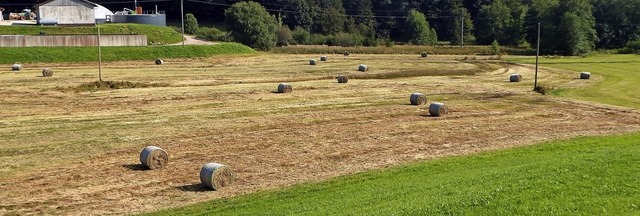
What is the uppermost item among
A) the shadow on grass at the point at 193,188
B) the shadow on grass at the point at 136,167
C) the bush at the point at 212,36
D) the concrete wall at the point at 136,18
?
the concrete wall at the point at 136,18

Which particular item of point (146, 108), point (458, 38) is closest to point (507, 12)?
point (458, 38)

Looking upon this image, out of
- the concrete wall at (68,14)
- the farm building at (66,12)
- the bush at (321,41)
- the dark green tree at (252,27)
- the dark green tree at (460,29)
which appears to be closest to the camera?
the farm building at (66,12)

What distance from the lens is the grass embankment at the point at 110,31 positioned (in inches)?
3359

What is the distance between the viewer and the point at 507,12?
123312 millimetres

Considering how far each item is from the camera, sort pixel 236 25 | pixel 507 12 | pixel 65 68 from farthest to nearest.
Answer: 1. pixel 507 12
2. pixel 236 25
3. pixel 65 68

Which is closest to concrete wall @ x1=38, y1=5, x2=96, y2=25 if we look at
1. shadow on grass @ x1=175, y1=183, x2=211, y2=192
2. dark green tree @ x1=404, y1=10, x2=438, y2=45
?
dark green tree @ x1=404, y1=10, x2=438, y2=45

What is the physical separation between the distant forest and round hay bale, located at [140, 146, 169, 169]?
8230cm

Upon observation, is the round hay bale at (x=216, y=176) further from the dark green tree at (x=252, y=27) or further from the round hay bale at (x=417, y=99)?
the dark green tree at (x=252, y=27)

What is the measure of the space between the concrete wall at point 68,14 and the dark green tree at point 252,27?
71.5 ft

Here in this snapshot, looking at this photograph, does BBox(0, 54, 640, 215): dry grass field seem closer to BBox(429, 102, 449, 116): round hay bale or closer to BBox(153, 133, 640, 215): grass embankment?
BBox(429, 102, 449, 116): round hay bale

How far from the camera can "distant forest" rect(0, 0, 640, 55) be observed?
98.6m

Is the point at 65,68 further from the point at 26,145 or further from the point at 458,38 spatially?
the point at 458,38

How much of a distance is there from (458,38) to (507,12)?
45.3 ft

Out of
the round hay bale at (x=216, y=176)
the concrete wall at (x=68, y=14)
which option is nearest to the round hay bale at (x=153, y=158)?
the round hay bale at (x=216, y=176)
